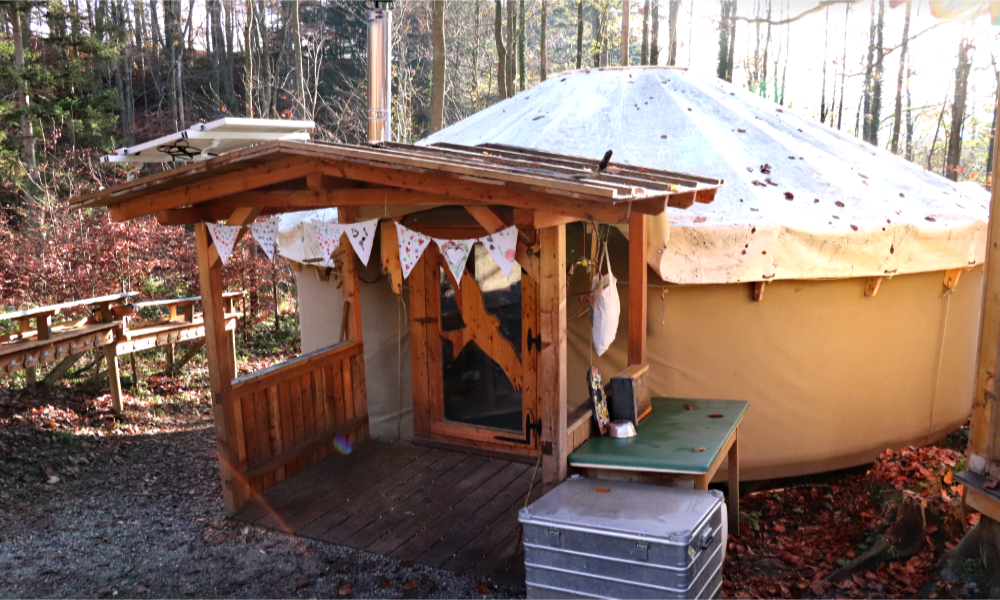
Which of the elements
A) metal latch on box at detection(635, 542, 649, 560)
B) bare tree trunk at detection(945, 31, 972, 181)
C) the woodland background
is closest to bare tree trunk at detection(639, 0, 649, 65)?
the woodland background

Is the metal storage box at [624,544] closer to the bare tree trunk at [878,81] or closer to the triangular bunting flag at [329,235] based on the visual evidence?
the triangular bunting flag at [329,235]

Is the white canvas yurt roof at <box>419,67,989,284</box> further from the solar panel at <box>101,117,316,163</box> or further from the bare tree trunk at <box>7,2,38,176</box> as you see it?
the bare tree trunk at <box>7,2,38,176</box>

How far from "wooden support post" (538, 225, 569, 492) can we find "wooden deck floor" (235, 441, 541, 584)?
0.75 m

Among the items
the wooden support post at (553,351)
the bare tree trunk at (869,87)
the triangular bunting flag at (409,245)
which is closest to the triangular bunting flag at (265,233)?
the triangular bunting flag at (409,245)

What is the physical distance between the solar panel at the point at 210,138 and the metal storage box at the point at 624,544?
11.9 feet

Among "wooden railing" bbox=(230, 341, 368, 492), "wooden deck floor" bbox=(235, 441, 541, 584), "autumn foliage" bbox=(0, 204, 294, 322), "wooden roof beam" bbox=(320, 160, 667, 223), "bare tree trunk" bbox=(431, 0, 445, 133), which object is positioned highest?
"bare tree trunk" bbox=(431, 0, 445, 133)

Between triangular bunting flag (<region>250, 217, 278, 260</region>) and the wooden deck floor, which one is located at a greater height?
triangular bunting flag (<region>250, 217, 278, 260</region>)

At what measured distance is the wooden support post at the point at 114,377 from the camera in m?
7.88

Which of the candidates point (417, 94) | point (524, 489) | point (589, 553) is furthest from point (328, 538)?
point (417, 94)

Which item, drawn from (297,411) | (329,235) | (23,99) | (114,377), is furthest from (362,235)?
(23,99)

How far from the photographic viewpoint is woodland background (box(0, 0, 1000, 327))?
10992mm

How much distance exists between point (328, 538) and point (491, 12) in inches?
813

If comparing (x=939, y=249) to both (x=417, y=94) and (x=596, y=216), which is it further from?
(x=417, y=94)

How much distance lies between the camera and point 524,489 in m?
5.36
